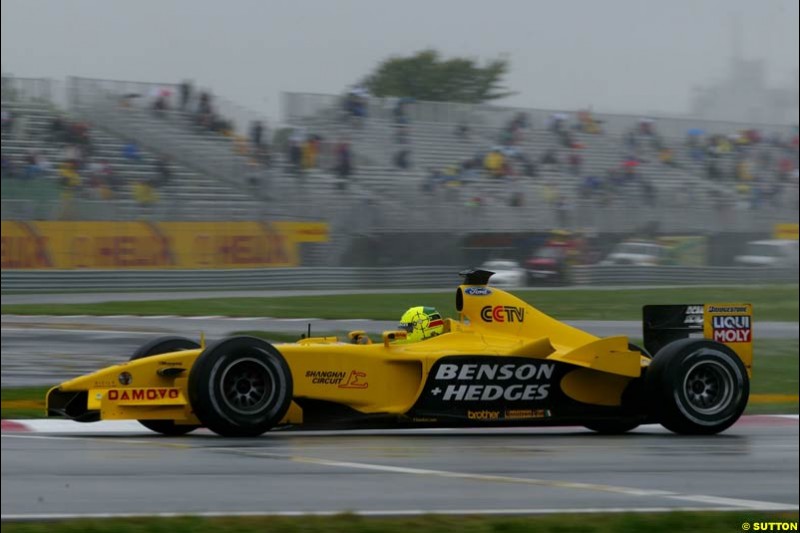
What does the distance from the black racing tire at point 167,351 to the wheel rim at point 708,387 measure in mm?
2337

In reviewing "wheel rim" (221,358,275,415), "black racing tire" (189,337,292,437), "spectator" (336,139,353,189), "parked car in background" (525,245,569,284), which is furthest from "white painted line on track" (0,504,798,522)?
"parked car in background" (525,245,569,284)

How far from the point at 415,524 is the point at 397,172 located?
1.88m

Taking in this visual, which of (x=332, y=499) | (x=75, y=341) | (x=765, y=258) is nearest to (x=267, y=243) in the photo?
(x=75, y=341)

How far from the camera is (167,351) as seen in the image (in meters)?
5.56

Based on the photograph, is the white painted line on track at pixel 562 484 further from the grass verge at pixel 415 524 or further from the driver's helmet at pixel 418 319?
the driver's helmet at pixel 418 319

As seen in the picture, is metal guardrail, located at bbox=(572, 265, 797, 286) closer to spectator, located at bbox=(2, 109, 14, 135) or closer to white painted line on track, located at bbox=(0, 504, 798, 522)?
spectator, located at bbox=(2, 109, 14, 135)

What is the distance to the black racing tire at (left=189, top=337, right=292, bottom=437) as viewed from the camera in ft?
18.4

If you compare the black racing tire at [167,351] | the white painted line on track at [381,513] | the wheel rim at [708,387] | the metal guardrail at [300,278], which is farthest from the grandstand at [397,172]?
the white painted line on track at [381,513]

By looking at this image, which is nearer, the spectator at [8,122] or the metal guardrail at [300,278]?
the metal guardrail at [300,278]

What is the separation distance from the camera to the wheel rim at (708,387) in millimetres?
4983

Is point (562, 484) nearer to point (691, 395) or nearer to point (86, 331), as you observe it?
point (691, 395)

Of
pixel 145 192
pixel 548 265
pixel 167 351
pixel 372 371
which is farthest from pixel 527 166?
pixel 372 371

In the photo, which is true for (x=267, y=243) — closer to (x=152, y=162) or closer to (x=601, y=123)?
(x=152, y=162)

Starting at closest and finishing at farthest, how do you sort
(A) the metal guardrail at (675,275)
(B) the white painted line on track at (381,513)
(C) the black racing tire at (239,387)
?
1. (A) the metal guardrail at (675,275)
2. (B) the white painted line on track at (381,513)
3. (C) the black racing tire at (239,387)
